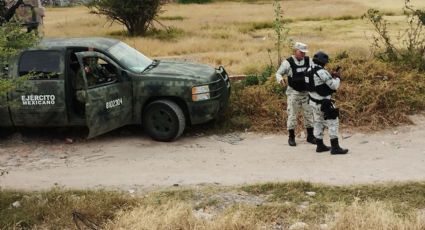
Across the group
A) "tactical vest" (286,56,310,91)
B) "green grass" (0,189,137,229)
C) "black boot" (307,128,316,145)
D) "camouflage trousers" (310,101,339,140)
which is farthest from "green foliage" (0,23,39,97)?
"black boot" (307,128,316,145)

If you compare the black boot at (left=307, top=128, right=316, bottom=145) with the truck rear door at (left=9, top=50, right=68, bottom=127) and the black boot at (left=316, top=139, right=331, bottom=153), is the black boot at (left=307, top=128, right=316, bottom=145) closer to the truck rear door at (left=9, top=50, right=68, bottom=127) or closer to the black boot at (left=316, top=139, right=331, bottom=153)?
the black boot at (left=316, top=139, right=331, bottom=153)

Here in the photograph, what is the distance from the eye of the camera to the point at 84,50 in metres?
9.66

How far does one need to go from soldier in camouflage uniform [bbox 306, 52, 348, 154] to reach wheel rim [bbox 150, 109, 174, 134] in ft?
7.92

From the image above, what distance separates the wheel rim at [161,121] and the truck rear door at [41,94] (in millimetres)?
1458

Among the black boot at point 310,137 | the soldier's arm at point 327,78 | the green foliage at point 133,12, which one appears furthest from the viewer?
the green foliage at point 133,12

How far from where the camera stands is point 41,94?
9.47 metres

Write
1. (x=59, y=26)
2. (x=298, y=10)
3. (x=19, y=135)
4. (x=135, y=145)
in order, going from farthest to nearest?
(x=298, y=10)
(x=59, y=26)
(x=19, y=135)
(x=135, y=145)

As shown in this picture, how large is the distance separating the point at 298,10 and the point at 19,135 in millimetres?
24045

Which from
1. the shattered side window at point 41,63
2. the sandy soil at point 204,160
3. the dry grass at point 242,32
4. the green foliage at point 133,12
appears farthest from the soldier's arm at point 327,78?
the green foliage at point 133,12

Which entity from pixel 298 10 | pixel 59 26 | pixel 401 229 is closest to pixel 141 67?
pixel 401 229

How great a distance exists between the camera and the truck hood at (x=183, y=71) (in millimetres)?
9617

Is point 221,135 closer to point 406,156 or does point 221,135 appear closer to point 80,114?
point 80,114

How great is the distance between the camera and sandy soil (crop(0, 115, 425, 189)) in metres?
7.69

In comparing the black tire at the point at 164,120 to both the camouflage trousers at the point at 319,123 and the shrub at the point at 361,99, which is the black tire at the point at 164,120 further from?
the camouflage trousers at the point at 319,123
